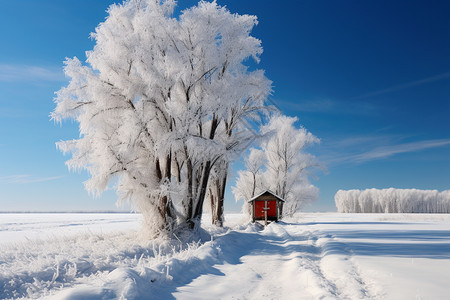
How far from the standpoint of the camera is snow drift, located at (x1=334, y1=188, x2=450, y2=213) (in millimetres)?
122500

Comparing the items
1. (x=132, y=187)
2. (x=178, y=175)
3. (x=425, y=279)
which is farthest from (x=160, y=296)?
(x=178, y=175)

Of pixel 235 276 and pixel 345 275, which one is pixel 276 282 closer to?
pixel 235 276

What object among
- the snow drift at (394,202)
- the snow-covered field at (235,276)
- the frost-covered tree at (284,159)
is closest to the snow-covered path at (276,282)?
the snow-covered field at (235,276)

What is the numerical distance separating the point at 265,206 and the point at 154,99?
17.7m

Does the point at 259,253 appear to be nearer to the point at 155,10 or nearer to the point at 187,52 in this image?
the point at 187,52

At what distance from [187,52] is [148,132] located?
4.14m

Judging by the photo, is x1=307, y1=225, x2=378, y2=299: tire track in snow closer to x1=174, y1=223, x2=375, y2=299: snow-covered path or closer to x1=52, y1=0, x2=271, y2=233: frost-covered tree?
x1=174, y1=223, x2=375, y2=299: snow-covered path

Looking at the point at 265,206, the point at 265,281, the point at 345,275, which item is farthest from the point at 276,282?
the point at 265,206

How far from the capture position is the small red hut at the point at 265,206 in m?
28.3

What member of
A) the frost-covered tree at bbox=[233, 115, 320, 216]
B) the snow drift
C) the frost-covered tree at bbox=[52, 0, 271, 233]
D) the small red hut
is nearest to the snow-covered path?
the frost-covered tree at bbox=[52, 0, 271, 233]

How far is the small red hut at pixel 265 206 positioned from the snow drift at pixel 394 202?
107479mm

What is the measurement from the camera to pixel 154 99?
552 inches

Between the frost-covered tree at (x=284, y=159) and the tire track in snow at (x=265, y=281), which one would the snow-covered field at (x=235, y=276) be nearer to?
the tire track in snow at (x=265, y=281)

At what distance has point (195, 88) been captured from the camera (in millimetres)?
15172
